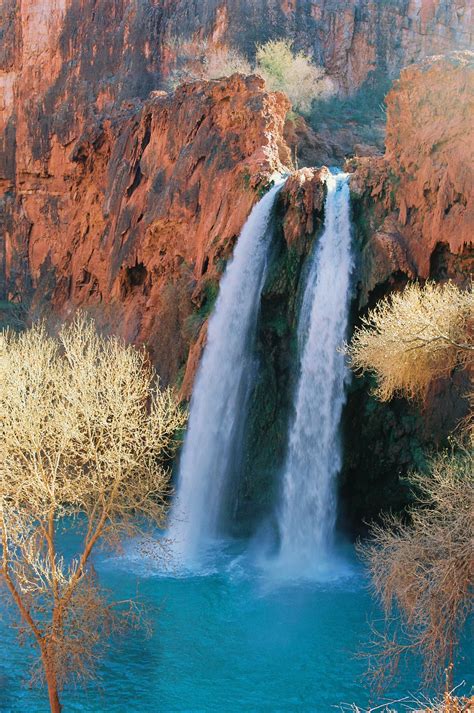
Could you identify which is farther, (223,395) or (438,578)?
(223,395)

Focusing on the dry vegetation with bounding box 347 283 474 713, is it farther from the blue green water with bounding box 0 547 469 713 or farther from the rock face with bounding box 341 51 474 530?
the rock face with bounding box 341 51 474 530

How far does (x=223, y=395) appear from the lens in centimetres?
1875

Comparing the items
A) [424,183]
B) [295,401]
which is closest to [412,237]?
[424,183]

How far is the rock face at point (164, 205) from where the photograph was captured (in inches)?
832

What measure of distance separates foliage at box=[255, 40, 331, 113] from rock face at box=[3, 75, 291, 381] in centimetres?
890

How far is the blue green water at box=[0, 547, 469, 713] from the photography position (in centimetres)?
1069

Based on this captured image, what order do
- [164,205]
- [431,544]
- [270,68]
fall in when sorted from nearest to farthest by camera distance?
[431,544]
[164,205]
[270,68]

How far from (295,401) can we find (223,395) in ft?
7.16

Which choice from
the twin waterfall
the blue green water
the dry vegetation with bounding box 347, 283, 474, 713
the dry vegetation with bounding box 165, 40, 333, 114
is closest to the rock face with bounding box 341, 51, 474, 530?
the twin waterfall

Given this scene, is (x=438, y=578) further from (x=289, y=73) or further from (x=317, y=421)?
(x=289, y=73)

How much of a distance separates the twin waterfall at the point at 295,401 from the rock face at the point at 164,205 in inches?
51.1

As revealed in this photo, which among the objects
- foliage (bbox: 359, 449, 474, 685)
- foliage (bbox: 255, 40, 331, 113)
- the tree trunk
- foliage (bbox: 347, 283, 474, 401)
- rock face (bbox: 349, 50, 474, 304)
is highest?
foliage (bbox: 255, 40, 331, 113)

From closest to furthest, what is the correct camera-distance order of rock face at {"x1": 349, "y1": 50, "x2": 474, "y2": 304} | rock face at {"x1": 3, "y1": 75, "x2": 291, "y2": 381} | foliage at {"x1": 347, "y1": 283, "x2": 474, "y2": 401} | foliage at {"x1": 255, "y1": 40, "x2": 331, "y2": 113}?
Answer: foliage at {"x1": 347, "y1": 283, "x2": 474, "y2": 401}, rock face at {"x1": 349, "y1": 50, "x2": 474, "y2": 304}, rock face at {"x1": 3, "y1": 75, "x2": 291, "y2": 381}, foliage at {"x1": 255, "y1": 40, "x2": 331, "y2": 113}

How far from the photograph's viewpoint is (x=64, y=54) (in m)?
34.4
